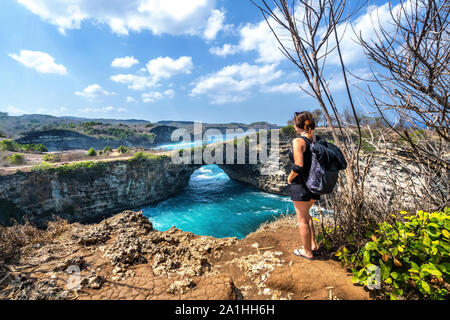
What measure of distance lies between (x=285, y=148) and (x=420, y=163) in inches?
698

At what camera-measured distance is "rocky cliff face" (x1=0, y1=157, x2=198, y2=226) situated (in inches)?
512

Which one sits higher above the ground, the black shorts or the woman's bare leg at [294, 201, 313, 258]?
the black shorts

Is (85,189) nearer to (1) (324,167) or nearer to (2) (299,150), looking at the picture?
(2) (299,150)

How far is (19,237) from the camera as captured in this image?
3098 mm

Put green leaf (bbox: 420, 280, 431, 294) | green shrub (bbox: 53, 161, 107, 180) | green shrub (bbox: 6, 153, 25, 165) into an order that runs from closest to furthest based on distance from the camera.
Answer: green leaf (bbox: 420, 280, 431, 294)
green shrub (bbox: 53, 161, 107, 180)
green shrub (bbox: 6, 153, 25, 165)

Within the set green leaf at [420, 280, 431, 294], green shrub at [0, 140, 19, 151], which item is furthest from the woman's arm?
green shrub at [0, 140, 19, 151]

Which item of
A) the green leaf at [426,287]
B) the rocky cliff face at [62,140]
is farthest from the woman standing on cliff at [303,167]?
the rocky cliff face at [62,140]

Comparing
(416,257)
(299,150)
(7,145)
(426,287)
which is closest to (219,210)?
(299,150)

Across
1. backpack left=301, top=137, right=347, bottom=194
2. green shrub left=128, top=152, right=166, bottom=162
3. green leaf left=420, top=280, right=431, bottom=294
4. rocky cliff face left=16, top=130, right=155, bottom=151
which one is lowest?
green leaf left=420, top=280, right=431, bottom=294

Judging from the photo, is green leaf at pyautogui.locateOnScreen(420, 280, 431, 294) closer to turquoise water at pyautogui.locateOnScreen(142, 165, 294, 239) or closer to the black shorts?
the black shorts

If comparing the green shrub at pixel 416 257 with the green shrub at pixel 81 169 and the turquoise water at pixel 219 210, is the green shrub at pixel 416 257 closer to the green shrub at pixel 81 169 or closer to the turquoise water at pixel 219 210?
the turquoise water at pixel 219 210

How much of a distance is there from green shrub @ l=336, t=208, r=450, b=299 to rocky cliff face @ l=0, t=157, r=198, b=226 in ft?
59.3

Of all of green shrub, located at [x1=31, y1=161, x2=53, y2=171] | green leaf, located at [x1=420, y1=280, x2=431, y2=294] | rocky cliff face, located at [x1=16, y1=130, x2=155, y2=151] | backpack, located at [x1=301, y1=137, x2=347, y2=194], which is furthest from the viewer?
rocky cliff face, located at [x1=16, y1=130, x2=155, y2=151]

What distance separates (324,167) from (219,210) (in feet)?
50.7
